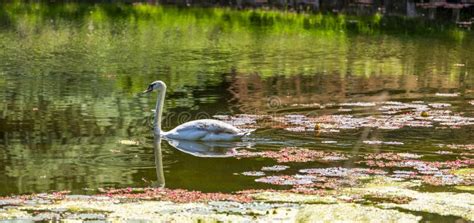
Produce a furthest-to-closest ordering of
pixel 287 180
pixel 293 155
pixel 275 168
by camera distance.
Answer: pixel 293 155 < pixel 275 168 < pixel 287 180

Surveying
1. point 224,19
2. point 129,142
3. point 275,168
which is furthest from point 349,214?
point 224,19

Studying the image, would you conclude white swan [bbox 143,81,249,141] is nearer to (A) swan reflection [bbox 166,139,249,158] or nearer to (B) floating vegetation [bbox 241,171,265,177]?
(A) swan reflection [bbox 166,139,249,158]

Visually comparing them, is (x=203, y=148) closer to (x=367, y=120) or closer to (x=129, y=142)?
(x=129, y=142)

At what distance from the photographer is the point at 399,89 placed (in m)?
23.5

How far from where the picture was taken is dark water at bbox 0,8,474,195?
14.6 meters

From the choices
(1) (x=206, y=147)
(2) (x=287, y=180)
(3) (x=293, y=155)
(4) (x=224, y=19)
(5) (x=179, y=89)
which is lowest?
(4) (x=224, y=19)

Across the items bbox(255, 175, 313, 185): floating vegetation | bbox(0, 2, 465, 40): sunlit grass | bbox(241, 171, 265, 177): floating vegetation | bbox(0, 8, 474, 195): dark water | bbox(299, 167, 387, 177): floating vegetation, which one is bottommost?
bbox(0, 2, 465, 40): sunlit grass

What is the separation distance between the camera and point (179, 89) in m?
23.0

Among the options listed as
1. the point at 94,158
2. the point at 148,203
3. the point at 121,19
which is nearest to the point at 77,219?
the point at 148,203

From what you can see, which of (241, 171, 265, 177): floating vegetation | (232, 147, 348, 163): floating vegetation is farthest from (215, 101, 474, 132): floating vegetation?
(241, 171, 265, 177): floating vegetation

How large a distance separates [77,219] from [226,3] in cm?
4013

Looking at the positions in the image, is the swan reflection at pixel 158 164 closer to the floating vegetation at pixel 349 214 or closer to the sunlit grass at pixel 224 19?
the floating vegetation at pixel 349 214

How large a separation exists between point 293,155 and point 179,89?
26.8 feet

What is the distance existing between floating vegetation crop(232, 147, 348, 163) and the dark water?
28 centimetres
